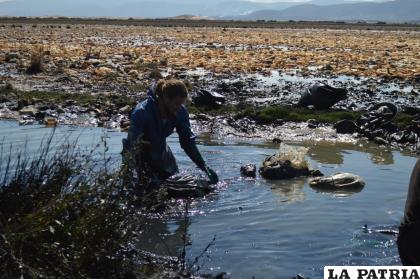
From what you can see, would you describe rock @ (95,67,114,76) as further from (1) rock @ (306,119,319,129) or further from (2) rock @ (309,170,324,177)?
(2) rock @ (309,170,324,177)

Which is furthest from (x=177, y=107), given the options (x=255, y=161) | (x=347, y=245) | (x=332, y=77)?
(x=332, y=77)

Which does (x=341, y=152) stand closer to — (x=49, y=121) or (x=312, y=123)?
(x=312, y=123)

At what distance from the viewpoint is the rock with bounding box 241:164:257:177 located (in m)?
9.80

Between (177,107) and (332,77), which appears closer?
(177,107)

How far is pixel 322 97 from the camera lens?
1486cm

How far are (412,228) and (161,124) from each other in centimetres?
458

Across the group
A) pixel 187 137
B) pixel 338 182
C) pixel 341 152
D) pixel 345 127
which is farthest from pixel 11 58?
pixel 338 182

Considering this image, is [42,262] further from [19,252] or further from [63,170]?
[63,170]

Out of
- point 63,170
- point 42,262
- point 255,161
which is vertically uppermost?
point 63,170

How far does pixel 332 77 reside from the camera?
2186cm

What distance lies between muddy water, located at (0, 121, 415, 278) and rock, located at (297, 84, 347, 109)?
345 cm

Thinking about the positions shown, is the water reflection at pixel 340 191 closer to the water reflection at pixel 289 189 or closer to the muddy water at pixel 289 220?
the muddy water at pixel 289 220

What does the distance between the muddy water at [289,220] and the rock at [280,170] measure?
0.16 metres

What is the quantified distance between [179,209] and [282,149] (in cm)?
274
